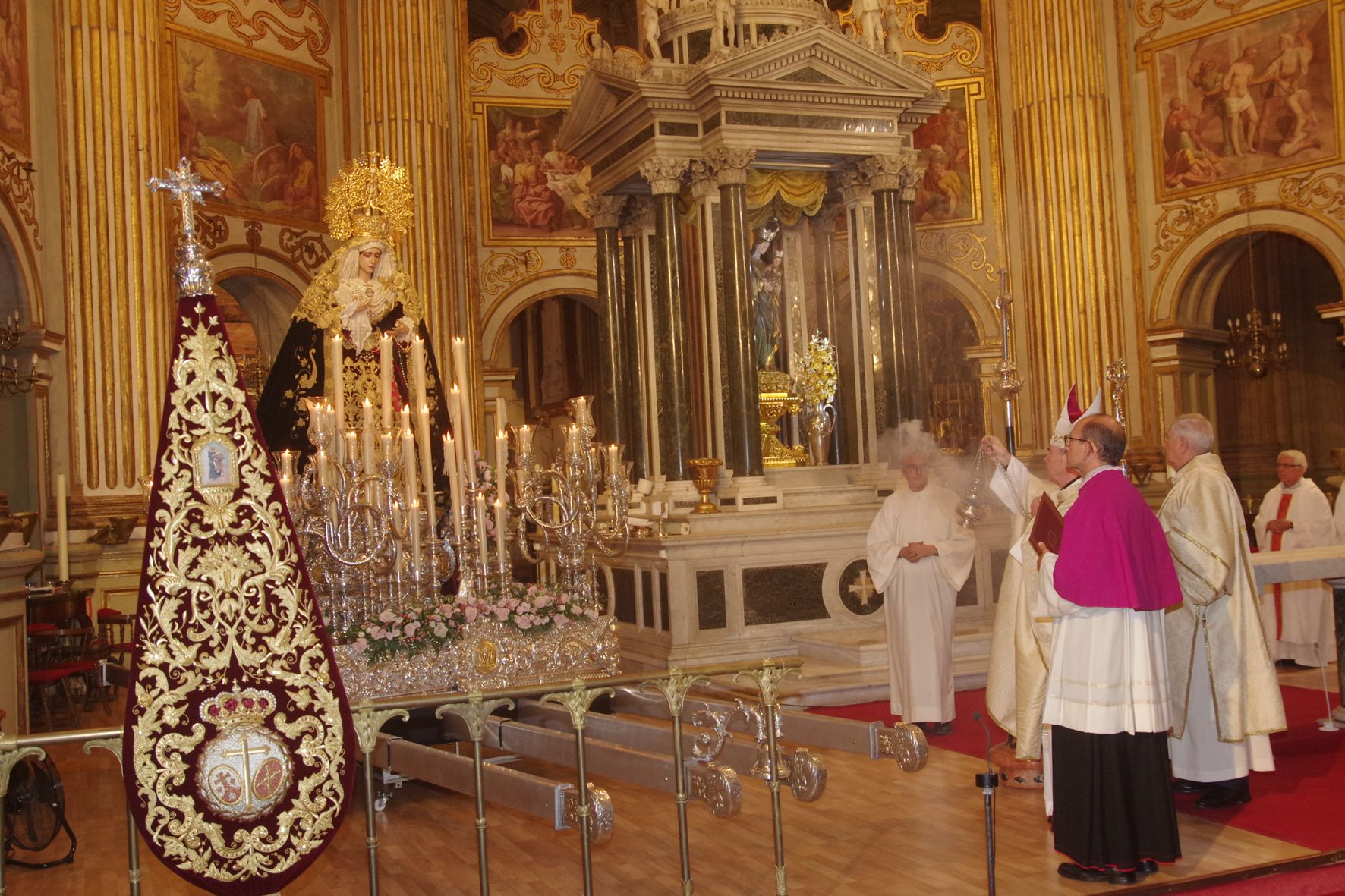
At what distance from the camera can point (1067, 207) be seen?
15.3 meters

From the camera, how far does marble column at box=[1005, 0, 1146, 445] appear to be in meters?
15.1

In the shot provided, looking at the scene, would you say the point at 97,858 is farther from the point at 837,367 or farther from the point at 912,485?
the point at 837,367

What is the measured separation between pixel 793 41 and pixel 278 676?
8556 mm

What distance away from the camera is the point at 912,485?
7.96 metres

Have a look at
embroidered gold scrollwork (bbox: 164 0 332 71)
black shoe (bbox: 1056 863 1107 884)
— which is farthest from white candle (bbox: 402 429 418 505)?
embroidered gold scrollwork (bbox: 164 0 332 71)

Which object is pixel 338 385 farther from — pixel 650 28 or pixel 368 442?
pixel 650 28

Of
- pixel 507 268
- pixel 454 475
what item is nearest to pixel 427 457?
pixel 454 475

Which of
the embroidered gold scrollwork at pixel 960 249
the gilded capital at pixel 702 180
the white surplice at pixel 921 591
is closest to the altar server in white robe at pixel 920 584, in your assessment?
the white surplice at pixel 921 591

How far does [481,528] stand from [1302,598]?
268 inches

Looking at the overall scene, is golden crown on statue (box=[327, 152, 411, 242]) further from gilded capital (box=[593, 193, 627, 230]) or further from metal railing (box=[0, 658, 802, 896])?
gilded capital (box=[593, 193, 627, 230])

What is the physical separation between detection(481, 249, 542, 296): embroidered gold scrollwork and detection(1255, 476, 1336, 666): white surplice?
31.6 feet

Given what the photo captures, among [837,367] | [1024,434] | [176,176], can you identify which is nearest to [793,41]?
[837,367]

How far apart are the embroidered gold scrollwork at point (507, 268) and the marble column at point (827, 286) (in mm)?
5827

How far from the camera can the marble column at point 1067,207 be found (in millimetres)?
15125
